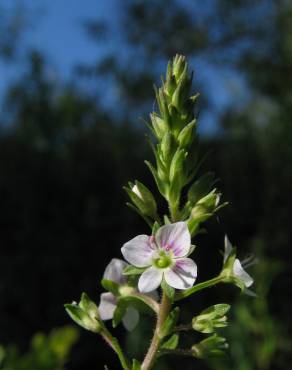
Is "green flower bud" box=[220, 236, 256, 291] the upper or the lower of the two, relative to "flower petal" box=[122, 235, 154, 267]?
lower

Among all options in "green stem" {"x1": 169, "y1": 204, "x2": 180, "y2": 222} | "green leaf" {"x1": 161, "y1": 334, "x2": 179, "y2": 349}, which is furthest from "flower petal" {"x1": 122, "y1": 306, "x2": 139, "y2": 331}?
"green stem" {"x1": 169, "y1": 204, "x2": 180, "y2": 222}

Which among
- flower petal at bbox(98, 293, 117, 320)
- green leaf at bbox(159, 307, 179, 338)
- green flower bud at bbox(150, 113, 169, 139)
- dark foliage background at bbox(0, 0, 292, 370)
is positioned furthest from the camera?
dark foliage background at bbox(0, 0, 292, 370)

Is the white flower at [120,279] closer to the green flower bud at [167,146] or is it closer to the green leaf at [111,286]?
the green leaf at [111,286]

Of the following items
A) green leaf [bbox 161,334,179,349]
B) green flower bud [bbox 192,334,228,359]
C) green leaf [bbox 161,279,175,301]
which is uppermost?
green leaf [bbox 161,279,175,301]

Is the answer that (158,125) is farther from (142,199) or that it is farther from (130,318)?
(130,318)

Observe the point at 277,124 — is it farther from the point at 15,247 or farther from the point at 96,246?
the point at 15,247

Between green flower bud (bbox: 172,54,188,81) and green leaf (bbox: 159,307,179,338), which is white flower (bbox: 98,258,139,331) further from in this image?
green flower bud (bbox: 172,54,188,81)
